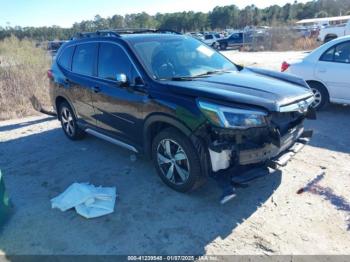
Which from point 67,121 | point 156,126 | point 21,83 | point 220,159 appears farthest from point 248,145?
point 21,83

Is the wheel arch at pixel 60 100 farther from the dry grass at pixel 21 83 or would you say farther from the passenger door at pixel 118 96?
the dry grass at pixel 21 83

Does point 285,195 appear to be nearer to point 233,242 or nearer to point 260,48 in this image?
point 233,242

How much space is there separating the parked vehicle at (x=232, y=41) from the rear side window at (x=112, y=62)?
30.9m

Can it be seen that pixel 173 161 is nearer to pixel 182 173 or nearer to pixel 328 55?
pixel 182 173

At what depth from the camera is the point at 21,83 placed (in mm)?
10430

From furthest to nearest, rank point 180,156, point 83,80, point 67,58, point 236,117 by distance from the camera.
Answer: point 67,58 < point 83,80 < point 180,156 < point 236,117

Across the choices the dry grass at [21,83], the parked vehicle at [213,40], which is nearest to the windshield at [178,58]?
the dry grass at [21,83]

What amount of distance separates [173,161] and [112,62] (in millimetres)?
1740

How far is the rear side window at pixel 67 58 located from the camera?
5910mm

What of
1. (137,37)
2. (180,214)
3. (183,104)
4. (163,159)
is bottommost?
(180,214)

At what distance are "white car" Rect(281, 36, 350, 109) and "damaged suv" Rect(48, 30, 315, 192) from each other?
2727mm

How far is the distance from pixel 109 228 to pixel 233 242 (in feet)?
4.26

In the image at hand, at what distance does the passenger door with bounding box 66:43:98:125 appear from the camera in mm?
5223

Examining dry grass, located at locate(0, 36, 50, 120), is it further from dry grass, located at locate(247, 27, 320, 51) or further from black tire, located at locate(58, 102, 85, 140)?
dry grass, located at locate(247, 27, 320, 51)
